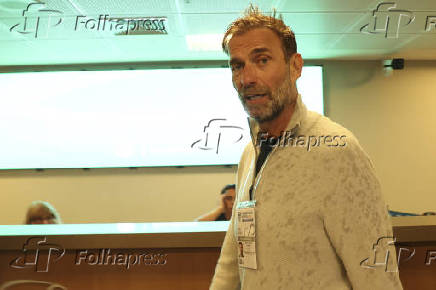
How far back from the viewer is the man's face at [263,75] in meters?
0.87

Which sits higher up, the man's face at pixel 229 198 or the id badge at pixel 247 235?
the man's face at pixel 229 198

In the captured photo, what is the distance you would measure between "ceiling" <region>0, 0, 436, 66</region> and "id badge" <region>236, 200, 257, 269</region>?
2.82 metres

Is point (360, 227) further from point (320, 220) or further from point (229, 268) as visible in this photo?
point (229, 268)

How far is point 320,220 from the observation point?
77cm

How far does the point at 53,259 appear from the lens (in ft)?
4.06

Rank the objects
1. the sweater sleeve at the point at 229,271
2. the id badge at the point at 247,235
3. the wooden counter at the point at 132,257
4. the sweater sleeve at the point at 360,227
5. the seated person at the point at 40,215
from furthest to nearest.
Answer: the seated person at the point at 40,215
the wooden counter at the point at 132,257
the sweater sleeve at the point at 229,271
the id badge at the point at 247,235
the sweater sleeve at the point at 360,227

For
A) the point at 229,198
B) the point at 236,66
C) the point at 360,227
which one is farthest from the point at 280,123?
the point at 229,198

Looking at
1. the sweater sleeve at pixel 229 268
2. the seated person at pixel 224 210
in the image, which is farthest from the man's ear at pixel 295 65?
the seated person at pixel 224 210

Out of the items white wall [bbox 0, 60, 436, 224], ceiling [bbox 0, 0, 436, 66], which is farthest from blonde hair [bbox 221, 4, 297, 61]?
white wall [bbox 0, 60, 436, 224]

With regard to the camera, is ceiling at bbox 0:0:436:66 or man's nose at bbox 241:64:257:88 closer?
man's nose at bbox 241:64:257:88

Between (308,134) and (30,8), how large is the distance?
10.8ft

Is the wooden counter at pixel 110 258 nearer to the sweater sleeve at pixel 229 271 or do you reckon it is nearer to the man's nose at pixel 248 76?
the sweater sleeve at pixel 229 271

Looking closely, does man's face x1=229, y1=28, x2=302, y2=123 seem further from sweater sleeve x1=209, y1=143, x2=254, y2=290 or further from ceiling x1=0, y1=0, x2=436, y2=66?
ceiling x1=0, y1=0, x2=436, y2=66

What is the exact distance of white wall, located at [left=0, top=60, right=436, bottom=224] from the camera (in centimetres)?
514
